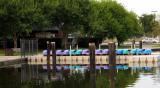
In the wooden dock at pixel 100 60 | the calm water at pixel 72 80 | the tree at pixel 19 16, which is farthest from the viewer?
the tree at pixel 19 16

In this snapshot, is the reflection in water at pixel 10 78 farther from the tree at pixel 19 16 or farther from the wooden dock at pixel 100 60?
the tree at pixel 19 16

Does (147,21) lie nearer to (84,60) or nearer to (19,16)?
(19,16)

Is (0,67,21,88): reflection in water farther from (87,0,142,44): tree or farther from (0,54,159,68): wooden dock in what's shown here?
(87,0,142,44): tree

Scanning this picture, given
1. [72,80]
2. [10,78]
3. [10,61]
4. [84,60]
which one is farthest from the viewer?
[84,60]

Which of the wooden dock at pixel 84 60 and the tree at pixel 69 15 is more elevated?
the tree at pixel 69 15

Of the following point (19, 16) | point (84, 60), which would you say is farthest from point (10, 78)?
point (19, 16)

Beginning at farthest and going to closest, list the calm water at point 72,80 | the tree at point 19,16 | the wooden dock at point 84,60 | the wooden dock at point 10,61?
the tree at point 19,16 → the wooden dock at point 84,60 → the wooden dock at point 10,61 → the calm water at point 72,80

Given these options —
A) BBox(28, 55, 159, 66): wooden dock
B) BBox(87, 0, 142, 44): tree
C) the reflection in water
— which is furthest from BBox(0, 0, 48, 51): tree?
the reflection in water

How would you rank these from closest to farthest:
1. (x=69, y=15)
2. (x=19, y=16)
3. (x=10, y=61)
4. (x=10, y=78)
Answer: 1. (x=10, y=78)
2. (x=10, y=61)
3. (x=19, y=16)
4. (x=69, y=15)

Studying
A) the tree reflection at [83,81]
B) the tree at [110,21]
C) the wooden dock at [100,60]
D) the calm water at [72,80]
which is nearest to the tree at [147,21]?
the tree at [110,21]

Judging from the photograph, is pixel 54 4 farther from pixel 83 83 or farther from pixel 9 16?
pixel 83 83

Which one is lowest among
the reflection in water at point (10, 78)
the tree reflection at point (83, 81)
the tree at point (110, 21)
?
the reflection in water at point (10, 78)

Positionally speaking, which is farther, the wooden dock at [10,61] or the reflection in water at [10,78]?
the wooden dock at [10,61]

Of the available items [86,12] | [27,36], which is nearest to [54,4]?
[86,12]
